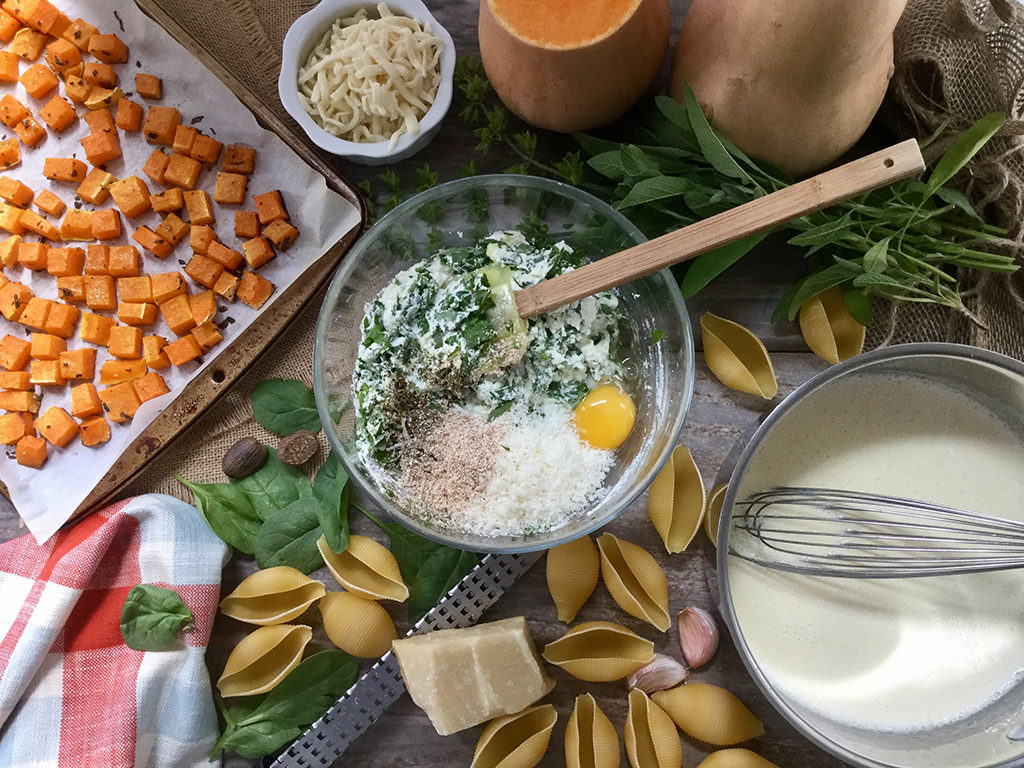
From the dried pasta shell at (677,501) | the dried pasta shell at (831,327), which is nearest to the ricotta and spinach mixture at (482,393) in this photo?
the dried pasta shell at (677,501)

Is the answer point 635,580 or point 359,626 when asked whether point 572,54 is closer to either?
point 635,580

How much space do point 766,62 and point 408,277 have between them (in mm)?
563

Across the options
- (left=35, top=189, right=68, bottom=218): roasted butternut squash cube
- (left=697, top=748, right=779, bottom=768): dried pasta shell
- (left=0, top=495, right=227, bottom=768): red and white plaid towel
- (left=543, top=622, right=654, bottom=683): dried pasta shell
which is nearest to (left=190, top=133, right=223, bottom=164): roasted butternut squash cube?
(left=35, top=189, right=68, bottom=218): roasted butternut squash cube

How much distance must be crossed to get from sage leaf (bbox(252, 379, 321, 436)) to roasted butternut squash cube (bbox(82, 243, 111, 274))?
37cm

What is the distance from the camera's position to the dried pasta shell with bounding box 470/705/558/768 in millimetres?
1209

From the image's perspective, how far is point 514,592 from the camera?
1.28 metres

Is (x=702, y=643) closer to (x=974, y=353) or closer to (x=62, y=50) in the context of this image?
(x=974, y=353)

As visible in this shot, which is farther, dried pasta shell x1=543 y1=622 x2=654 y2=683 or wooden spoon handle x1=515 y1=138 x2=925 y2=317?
dried pasta shell x1=543 y1=622 x2=654 y2=683

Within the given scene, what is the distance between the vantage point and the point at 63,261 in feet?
4.55

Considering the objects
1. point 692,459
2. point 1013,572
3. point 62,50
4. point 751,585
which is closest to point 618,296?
point 692,459

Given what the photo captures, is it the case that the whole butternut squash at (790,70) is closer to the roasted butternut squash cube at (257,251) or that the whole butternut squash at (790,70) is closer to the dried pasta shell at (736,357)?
the dried pasta shell at (736,357)

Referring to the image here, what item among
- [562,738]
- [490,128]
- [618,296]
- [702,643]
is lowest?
[562,738]

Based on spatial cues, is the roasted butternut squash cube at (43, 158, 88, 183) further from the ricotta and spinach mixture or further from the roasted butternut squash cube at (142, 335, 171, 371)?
the ricotta and spinach mixture

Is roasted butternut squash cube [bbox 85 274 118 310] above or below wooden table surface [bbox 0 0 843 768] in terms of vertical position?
above
